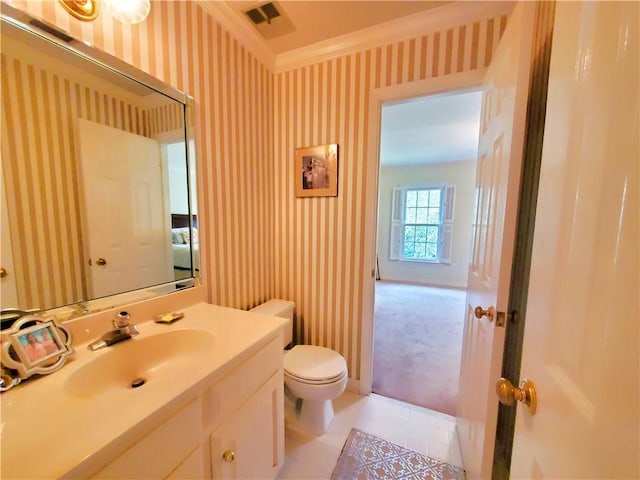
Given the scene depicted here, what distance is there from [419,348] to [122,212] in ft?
8.56

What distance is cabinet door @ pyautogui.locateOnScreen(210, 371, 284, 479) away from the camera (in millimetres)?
794

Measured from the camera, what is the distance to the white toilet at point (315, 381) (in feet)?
4.48

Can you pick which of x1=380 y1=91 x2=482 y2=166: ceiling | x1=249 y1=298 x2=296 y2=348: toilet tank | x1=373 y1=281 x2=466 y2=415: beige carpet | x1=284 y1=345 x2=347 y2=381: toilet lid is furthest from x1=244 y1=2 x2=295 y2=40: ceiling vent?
x1=373 y1=281 x2=466 y2=415: beige carpet

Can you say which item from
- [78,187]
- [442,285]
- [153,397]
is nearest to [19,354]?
[153,397]

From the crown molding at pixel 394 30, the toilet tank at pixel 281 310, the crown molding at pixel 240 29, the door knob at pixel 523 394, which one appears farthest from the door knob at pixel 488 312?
the crown molding at pixel 240 29

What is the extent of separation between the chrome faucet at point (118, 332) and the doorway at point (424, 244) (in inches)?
65.8

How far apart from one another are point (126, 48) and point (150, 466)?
1396mm

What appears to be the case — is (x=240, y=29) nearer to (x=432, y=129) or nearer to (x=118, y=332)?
(x=118, y=332)

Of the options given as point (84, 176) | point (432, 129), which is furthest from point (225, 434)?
point (432, 129)

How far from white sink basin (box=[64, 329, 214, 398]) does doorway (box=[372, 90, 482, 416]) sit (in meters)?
1.48

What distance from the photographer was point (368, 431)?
1479 millimetres

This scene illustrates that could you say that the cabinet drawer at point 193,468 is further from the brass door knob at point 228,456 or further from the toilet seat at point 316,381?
the toilet seat at point 316,381

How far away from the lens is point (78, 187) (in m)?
0.90

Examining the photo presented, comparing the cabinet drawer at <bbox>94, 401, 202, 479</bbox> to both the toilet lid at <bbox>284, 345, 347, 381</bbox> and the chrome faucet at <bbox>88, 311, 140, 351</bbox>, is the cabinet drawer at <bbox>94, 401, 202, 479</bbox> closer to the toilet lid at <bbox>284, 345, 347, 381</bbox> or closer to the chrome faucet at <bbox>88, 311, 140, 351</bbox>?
the chrome faucet at <bbox>88, 311, 140, 351</bbox>
